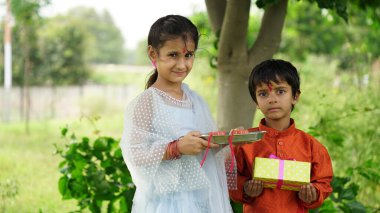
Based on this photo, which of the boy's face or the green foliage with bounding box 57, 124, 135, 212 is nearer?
the boy's face

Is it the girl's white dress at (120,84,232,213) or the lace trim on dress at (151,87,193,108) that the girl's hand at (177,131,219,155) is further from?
the lace trim on dress at (151,87,193,108)

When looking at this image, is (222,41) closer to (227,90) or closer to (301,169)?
(227,90)

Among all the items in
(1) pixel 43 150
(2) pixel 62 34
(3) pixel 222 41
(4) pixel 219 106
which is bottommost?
(1) pixel 43 150

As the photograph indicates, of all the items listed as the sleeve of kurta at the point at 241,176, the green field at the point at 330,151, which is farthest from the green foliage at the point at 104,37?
the sleeve of kurta at the point at 241,176

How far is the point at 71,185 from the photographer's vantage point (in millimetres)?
3127

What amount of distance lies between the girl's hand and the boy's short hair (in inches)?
15.1

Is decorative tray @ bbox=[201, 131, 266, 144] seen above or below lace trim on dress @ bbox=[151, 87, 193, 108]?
below

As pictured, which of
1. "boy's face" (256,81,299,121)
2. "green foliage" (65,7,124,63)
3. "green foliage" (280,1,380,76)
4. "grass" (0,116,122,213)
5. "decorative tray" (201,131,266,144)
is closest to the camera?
"decorative tray" (201,131,266,144)

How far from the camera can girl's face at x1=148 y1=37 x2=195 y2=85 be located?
2.04 meters

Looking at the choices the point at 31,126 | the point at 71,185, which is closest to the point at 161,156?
the point at 71,185

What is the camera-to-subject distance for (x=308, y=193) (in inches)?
81.0

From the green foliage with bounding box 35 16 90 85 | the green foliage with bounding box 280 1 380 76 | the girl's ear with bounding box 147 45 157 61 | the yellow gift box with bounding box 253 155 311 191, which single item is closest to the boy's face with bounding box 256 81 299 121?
the yellow gift box with bounding box 253 155 311 191

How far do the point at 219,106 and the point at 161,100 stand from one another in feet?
3.90

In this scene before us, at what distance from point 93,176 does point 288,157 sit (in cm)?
134
